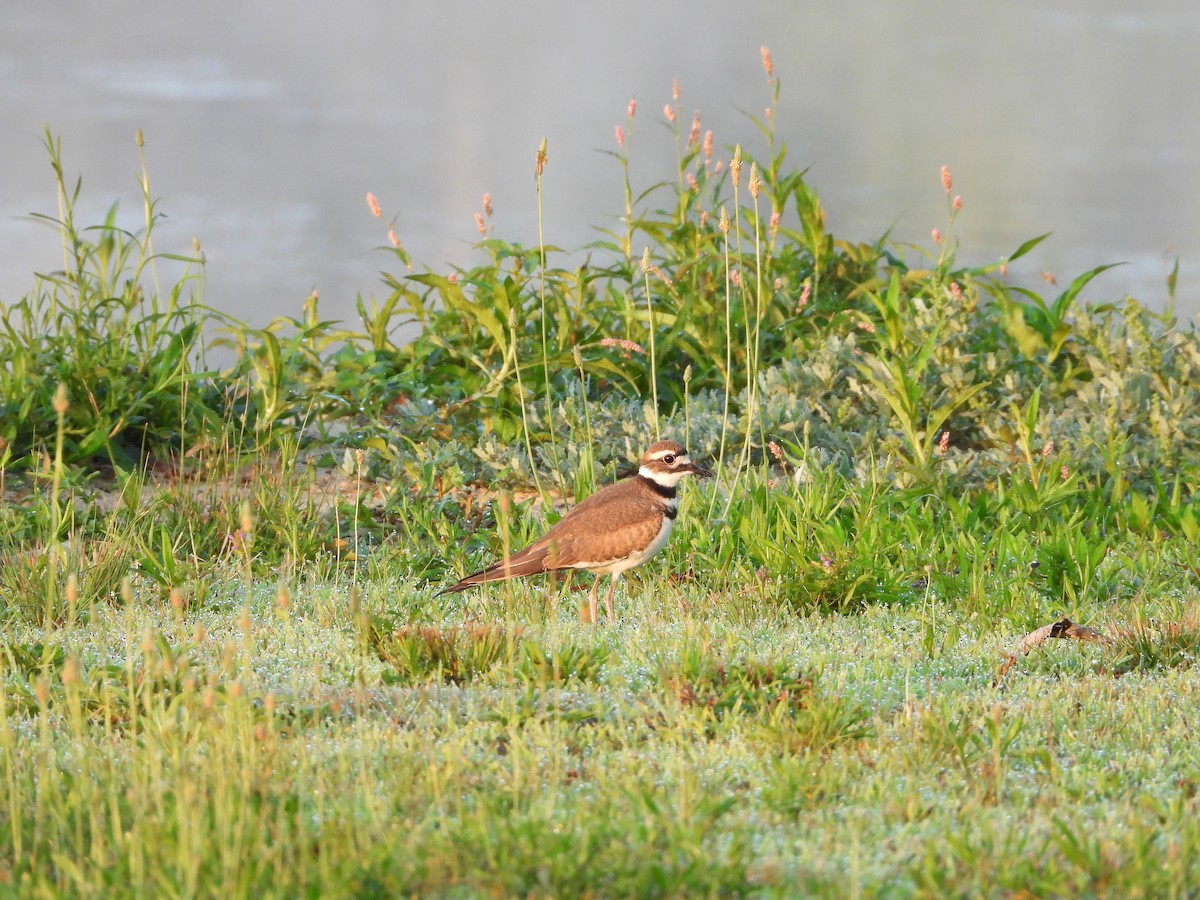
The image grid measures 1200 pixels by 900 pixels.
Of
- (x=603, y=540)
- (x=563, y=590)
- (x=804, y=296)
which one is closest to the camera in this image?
(x=603, y=540)

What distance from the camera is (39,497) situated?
6906mm

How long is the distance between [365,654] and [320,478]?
10.3 ft

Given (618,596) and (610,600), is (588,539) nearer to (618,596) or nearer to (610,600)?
(610,600)

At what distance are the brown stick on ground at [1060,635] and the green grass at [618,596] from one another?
0.21ft

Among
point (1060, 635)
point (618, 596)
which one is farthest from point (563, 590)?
A: point (1060, 635)

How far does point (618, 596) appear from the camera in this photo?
6.51m

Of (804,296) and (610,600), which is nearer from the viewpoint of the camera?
(610,600)

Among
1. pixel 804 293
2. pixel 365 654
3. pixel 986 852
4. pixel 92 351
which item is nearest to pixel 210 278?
pixel 92 351

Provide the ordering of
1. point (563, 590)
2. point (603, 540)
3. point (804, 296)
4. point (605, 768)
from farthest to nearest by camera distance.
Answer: point (804, 296), point (563, 590), point (603, 540), point (605, 768)

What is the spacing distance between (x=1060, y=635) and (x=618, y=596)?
1912mm

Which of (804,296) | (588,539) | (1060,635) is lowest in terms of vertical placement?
(1060,635)

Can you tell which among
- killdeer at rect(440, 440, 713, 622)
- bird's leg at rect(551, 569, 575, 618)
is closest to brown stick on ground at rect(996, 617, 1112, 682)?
killdeer at rect(440, 440, 713, 622)

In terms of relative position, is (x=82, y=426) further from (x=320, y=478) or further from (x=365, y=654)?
(x=365, y=654)

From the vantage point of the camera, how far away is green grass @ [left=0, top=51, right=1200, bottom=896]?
11.9ft
